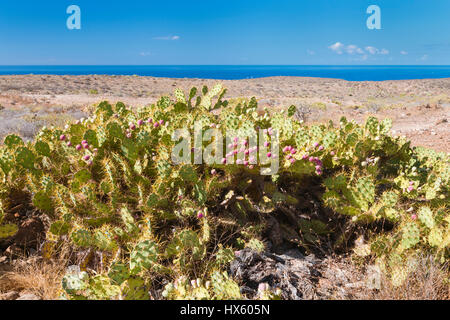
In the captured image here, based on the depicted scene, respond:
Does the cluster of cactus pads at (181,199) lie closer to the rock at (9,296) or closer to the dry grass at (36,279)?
the dry grass at (36,279)

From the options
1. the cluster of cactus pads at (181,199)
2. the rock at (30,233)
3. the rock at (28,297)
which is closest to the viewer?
the rock at (28,297)

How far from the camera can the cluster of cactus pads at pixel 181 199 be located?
265 cm

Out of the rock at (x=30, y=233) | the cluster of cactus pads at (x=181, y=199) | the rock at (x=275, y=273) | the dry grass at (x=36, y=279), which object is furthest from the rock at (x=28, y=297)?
the rock at (x=275, y=273)

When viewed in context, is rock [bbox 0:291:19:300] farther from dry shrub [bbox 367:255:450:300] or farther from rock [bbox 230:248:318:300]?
dry shrub [bbox 367:255:450:300]

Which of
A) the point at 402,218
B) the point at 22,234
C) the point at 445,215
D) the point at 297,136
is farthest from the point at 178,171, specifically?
the point at 445,215

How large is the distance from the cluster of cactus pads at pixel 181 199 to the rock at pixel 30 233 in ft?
0.62

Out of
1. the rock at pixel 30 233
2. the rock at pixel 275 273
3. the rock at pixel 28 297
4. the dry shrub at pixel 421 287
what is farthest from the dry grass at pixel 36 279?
the dry shrub at pixel 421 287

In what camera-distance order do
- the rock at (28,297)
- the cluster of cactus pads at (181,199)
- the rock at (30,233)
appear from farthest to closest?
the rock at (30,233)
the cluster of cactus pads at (181,199)
the rock at (28,297)

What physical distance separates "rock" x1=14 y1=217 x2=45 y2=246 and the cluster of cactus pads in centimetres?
19

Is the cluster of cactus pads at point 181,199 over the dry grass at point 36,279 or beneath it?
over

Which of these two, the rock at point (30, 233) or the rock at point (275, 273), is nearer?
the rock at point (275, 273)

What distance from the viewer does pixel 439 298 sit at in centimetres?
250

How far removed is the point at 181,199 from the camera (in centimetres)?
302

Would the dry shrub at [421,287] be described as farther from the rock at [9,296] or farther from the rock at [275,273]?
the rock at [9,296]
